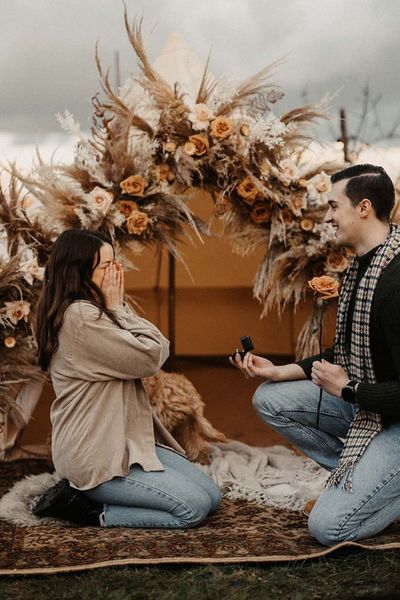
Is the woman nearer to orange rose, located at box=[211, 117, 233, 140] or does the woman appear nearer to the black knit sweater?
the black knit sweater

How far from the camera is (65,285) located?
2570 millimetres

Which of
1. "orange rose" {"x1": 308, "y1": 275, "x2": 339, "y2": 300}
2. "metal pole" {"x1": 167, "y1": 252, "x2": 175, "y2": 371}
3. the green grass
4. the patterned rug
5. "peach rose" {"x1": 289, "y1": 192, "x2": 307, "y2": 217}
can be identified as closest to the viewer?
the green grass

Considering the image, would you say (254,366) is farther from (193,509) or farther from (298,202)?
(298,202)

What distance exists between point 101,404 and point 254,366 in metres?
0.54

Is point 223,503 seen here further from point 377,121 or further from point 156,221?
point 377,121

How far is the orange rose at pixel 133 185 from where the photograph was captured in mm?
3266

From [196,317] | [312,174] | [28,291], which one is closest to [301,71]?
[196,317]

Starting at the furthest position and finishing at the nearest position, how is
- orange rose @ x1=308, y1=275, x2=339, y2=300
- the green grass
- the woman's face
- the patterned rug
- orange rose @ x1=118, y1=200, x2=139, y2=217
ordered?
1. orange rose @ x1=118, y1=200, x2=139, y2=217
2. the woman's face
3. orange rose @ x1=308, y1=275, x2=339, y2=300
4. the patterned rug
5. the green grass

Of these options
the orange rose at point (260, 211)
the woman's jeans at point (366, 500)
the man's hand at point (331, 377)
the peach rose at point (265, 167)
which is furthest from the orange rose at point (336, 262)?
the woman's jeans at point (366, 500)

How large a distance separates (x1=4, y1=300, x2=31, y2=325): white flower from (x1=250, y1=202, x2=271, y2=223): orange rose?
1031 millimetres

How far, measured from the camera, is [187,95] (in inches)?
134

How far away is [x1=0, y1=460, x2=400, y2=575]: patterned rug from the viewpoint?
2.23 metres

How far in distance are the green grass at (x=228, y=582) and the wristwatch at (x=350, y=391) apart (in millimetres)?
449

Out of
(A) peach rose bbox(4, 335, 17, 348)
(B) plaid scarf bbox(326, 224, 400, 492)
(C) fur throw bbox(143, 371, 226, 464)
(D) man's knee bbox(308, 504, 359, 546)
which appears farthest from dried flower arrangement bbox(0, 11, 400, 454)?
(D) man's knee bbox(308, 504, 359, 546)
